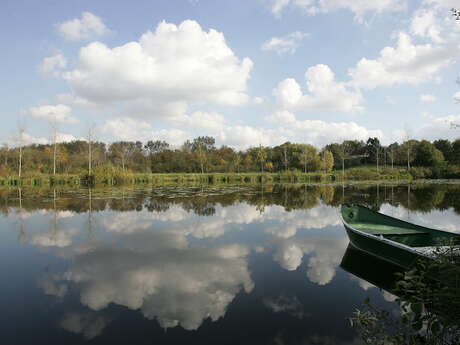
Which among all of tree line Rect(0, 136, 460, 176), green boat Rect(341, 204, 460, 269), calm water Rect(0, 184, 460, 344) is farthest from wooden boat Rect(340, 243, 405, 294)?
tree line Rect(0, 136, 460, 176)

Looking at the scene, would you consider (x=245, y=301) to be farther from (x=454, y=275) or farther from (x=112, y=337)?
(x=454, y=275)

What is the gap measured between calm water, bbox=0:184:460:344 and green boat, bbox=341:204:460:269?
0.58 meters

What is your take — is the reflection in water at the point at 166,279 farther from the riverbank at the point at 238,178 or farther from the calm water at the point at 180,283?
the riverbank at the point at 238,178

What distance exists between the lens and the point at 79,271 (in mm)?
5883

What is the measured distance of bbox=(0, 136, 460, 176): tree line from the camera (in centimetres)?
4384

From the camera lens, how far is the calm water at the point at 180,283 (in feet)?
12.3

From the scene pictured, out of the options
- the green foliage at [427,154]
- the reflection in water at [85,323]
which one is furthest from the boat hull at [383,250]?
the green foliage at [427,154]

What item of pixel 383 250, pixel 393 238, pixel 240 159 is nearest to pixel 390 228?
pixel 393 238

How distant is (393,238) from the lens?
259 inches

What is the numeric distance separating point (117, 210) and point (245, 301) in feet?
35.0

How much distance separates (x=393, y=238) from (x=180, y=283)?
5.12 meters

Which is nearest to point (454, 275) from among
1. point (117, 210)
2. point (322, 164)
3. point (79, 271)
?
point (79, 271)

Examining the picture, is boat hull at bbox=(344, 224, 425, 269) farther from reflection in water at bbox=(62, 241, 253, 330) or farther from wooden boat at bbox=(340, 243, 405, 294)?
reflection in water at bbox=(62, 241, 253, 330)

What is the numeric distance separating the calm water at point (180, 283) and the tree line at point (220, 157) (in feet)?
113
